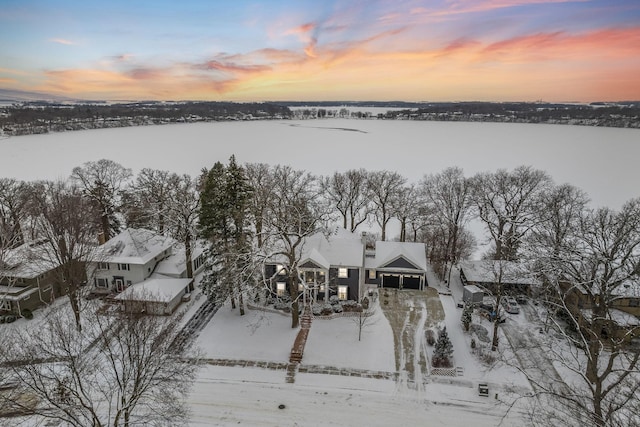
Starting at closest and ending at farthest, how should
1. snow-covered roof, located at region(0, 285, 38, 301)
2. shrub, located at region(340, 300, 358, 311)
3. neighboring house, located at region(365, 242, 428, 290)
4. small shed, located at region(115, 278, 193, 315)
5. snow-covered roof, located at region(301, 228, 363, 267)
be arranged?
snow-covered roof, located at region(0, 285, 38, 301), small shed, located at region(115, 278, 193, 315), shrub, located at region(340, 300, 358, 311), snow-covered roof, located at region(301, 228, 363, 267), neighboring house, located at region(365, 242, 428, 290)

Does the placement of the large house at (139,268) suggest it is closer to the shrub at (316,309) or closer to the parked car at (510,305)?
the shrub at (316,309)

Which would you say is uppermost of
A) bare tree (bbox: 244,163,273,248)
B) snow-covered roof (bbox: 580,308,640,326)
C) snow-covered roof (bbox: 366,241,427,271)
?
bare tree (bbox: 244,163,273,248)

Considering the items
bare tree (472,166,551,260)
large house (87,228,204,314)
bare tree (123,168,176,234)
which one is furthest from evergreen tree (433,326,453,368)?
bare tree (123,168,176,234)

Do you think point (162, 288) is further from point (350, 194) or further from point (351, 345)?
point (350, 194)

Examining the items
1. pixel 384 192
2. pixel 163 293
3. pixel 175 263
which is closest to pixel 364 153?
pixel 384 192

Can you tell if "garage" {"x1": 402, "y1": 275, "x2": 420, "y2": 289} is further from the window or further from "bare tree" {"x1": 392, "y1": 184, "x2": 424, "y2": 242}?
the window

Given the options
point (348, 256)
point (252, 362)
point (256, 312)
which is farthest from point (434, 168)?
point (252, 362)

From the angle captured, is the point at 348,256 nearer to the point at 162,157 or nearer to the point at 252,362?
the point at 252,362

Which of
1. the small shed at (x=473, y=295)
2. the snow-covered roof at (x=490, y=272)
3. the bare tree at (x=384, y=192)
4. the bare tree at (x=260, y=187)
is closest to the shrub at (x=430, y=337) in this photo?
the small shed at (x=473, y=295)
